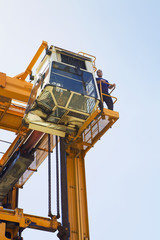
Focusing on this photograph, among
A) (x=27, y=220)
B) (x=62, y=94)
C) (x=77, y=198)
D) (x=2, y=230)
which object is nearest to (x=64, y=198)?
(x=77, y=198)

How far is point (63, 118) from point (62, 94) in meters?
1.07

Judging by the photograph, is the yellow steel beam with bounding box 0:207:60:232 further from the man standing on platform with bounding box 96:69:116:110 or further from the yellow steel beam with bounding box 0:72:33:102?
Answer: the man standing on platform with bounding box 96:69:116:110

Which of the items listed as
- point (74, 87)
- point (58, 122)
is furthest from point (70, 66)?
point (58, 122)

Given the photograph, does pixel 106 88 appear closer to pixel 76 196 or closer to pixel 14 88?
pixel 14 88

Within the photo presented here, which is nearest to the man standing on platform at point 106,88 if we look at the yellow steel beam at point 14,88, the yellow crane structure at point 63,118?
the yellow crane structure at point 63,118

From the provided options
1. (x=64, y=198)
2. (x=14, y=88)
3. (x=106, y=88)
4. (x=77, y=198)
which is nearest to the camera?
(x=64, y=198)

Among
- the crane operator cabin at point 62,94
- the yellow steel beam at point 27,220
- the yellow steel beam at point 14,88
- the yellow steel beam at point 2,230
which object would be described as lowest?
the yellow steel beam at point 2,230

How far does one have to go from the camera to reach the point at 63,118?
14.2 metres

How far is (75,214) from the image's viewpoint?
1520cm

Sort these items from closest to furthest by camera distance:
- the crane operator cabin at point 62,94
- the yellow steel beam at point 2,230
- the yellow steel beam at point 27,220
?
the yellow steel beam at point 2,230 < the crane operator cabin at point 62,94 < the yellow steel beam at point 27,220

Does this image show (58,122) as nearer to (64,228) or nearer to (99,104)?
(99,104)

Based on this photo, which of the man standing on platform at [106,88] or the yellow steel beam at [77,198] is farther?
the man standing on platform at [106,88]

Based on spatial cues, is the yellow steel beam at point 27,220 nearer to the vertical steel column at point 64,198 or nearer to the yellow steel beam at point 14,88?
the vertical steel column at point 64,198

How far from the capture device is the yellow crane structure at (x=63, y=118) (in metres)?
13.7
